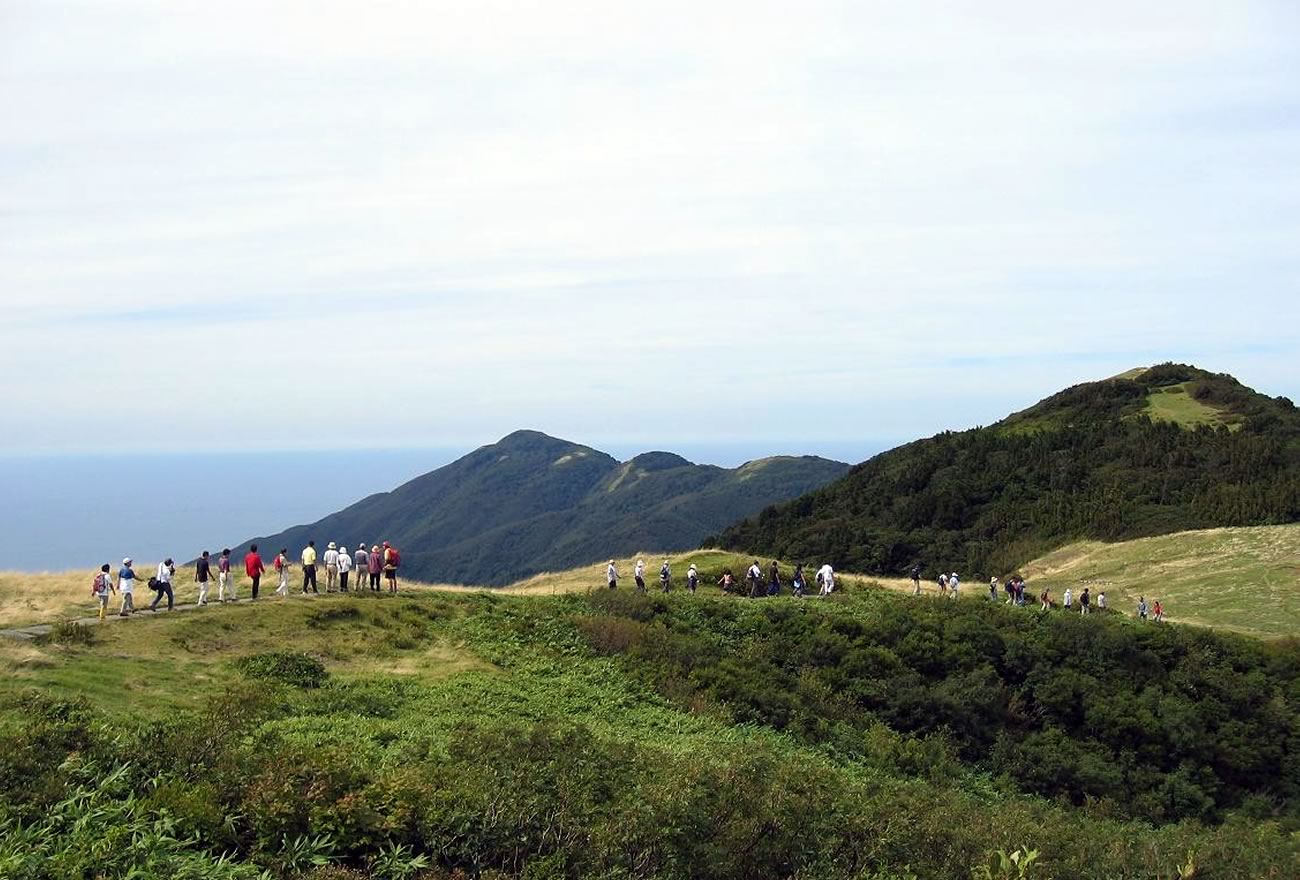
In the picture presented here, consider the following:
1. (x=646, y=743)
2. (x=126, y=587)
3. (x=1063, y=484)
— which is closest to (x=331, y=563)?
(x=126, y=587)

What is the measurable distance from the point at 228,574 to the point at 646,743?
1358 centimetres

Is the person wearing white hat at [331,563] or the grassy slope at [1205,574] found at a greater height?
the person wearing white hat at [331,563]

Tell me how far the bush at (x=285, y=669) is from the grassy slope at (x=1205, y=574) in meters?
32.5

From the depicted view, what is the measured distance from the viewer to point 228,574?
2520 centimetres

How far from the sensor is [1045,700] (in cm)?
2805

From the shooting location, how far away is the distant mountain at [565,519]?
438 feet

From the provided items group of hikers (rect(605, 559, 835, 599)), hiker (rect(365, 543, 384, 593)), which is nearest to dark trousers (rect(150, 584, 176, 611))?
hiker (rect(365, 543, 384, 593))

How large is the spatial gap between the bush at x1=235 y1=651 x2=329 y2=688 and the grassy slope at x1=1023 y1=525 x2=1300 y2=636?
3249cm

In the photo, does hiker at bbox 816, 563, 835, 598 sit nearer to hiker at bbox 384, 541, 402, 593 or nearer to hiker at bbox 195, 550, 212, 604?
hiker at bbox 384, 541, 402, 593

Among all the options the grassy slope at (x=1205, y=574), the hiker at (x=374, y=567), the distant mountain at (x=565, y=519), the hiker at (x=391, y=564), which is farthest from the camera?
the distant mountain at (x=565, y=519)

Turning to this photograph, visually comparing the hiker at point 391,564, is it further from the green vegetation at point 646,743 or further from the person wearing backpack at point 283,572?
the person wearing backpack at point 283,572

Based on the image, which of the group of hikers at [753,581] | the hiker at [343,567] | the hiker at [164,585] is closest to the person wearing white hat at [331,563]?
the hiker at [343,567]

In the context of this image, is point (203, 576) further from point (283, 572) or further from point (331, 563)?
point (331, 563)

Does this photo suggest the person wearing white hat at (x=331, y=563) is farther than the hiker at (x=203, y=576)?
Yes
